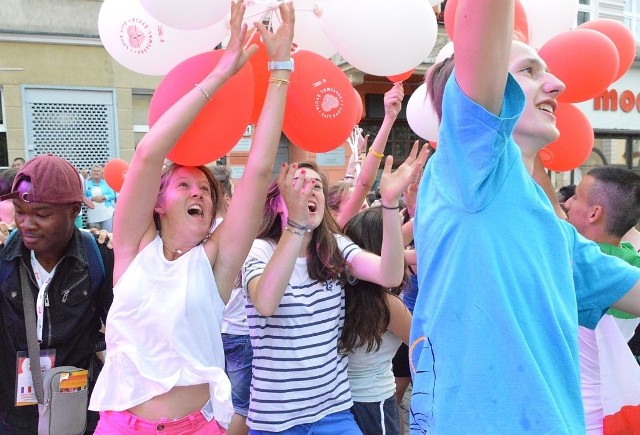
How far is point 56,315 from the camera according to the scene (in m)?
2.26

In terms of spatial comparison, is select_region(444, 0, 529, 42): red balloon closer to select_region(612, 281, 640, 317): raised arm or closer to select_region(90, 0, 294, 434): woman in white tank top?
select_region(90, 0, 294, 434): woman in white tank top

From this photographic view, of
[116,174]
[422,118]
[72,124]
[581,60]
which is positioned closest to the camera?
[581,60]

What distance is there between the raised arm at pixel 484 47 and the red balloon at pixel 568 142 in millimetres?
1736

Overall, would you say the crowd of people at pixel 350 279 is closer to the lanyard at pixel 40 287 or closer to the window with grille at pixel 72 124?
the lanyard at pixel 40 287

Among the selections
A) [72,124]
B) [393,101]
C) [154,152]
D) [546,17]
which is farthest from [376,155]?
[72,124]

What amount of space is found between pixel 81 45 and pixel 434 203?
1163 cm

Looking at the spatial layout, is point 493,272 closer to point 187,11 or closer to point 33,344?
point 187,11

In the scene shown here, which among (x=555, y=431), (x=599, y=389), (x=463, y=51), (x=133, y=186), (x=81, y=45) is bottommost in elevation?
(x=599, y=389)

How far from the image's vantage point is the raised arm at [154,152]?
1.75 m

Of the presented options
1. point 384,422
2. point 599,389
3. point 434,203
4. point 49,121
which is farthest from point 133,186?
point 49,121

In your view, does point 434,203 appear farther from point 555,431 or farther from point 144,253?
point 144,253

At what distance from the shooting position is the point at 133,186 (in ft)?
5.88

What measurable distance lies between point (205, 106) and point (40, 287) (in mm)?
1074

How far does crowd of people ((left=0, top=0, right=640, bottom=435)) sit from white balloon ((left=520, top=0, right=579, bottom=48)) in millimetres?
697
